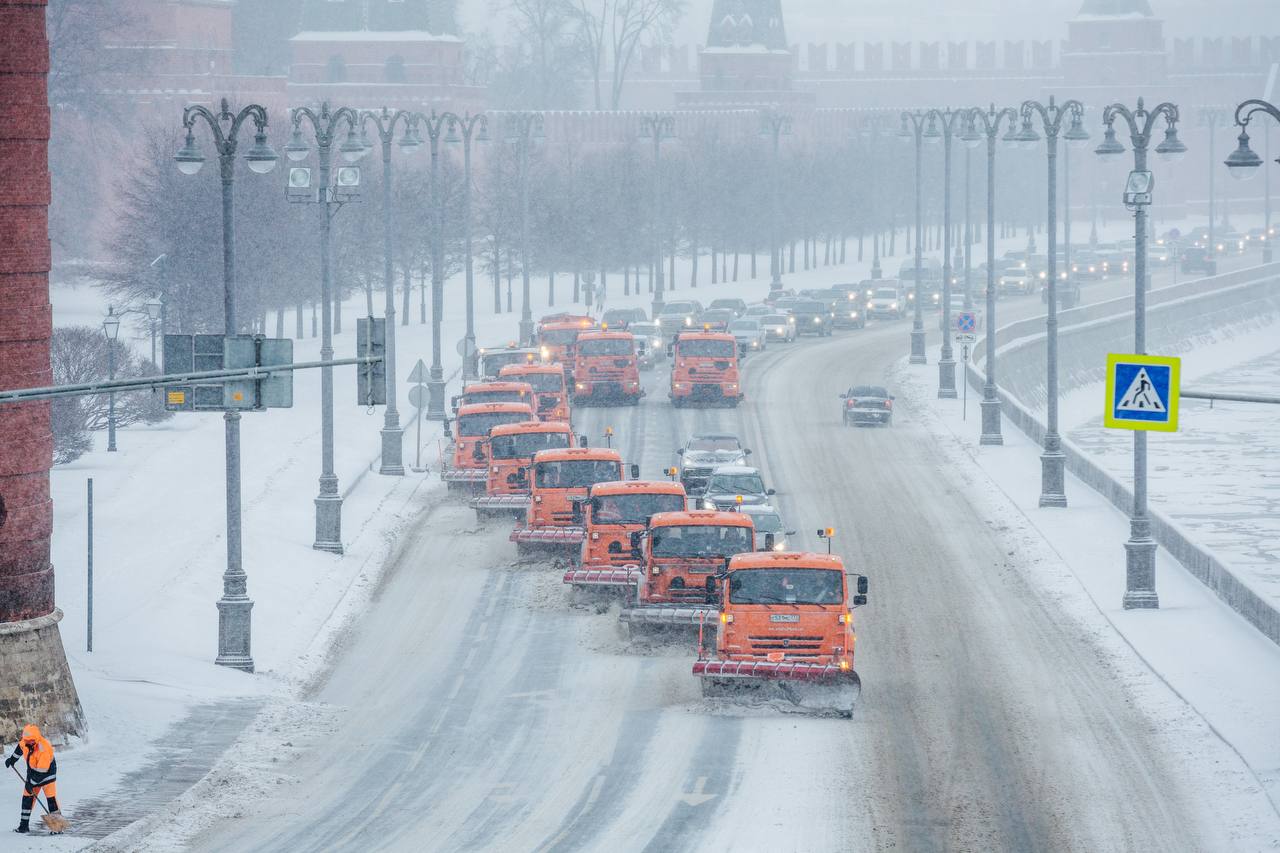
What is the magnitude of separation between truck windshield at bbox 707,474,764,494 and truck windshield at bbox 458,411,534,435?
5.33m

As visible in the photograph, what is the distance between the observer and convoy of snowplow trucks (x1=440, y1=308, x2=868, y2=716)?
2627 centimetres

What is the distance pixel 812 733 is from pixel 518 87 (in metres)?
163

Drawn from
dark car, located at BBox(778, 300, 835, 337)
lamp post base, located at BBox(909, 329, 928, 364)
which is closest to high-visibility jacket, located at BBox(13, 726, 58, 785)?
lamp post base, located at BBox(909, 329, 928, 364)

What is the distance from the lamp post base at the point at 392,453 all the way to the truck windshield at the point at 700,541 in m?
17.9

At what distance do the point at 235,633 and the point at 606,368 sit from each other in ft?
93.8

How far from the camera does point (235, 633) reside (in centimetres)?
2942

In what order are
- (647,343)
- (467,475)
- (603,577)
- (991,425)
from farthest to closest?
(647,343) < (991,425) < (467,475) < (603,577)

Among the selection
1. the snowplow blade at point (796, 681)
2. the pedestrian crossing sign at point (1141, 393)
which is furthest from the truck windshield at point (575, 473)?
the pedestrian crossing sign at point (1141, 393)

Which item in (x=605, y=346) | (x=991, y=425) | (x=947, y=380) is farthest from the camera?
(x=947, y=380)

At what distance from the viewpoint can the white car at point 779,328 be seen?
78.6m

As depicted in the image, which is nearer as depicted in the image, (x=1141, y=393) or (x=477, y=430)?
(x=1141, y=393)

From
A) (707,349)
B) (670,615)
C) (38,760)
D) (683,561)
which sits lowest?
(38,760)

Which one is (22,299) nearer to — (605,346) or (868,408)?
(868,408)

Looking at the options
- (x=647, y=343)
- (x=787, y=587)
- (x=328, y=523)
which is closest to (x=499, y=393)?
(x=328, y=523)
